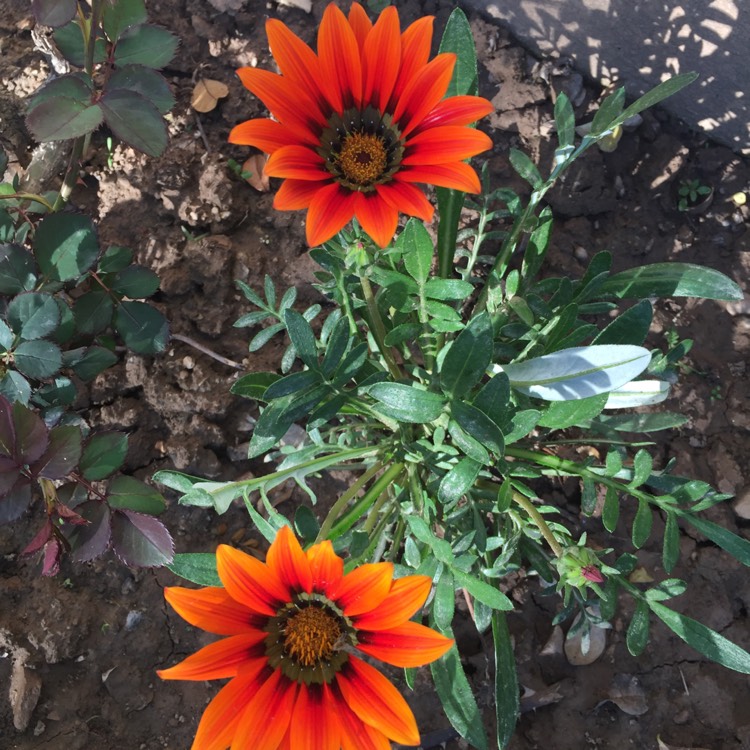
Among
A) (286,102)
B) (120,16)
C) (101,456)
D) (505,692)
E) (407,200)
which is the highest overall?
(120,16)

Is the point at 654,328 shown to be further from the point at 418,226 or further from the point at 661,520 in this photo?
the point at 418,226

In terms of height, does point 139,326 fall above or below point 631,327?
below

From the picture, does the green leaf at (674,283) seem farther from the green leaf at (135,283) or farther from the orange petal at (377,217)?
the green leaf at (135,283)

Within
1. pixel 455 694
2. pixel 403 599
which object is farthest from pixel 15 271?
pixel 455 694

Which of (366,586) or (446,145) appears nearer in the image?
(366,586)

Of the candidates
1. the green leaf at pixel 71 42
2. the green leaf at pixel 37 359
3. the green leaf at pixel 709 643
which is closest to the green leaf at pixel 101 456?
the green leaf at pixel 37 359

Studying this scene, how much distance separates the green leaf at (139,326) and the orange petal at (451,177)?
736 millimetres

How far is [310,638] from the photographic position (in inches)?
39.9

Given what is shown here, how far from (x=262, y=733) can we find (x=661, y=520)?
1.34 meters

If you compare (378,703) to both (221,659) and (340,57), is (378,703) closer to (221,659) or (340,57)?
(221,659)

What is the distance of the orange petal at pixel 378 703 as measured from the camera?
84 centimetres

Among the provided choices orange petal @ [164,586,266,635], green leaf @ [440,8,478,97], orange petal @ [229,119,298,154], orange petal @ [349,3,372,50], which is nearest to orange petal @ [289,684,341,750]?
orange petal @ [164,586,266,635]

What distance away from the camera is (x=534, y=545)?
1.45m

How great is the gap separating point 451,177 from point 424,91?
19cm
